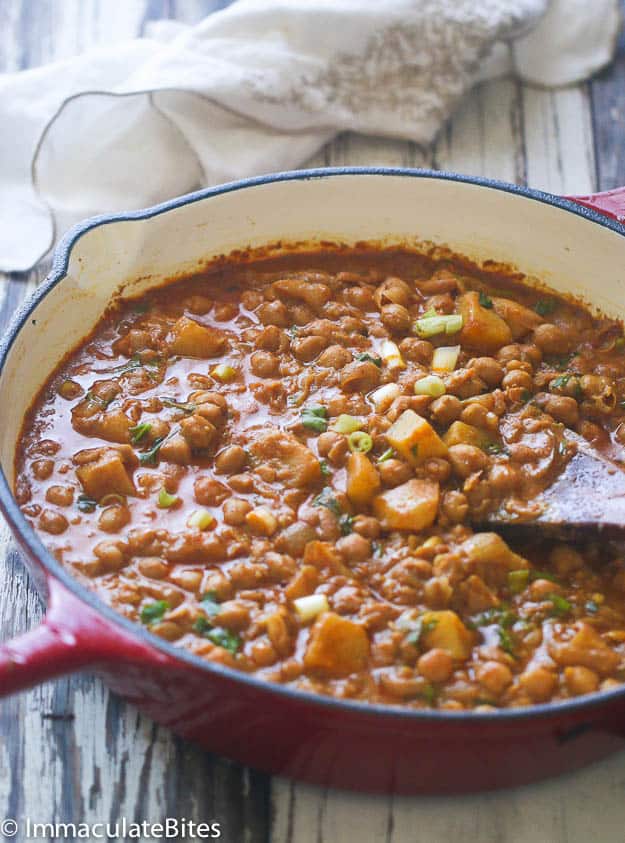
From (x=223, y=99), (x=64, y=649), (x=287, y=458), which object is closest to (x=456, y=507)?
(x=287, y=458)

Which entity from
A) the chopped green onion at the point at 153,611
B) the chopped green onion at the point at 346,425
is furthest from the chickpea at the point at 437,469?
the chopped green onion at the point at 153,611

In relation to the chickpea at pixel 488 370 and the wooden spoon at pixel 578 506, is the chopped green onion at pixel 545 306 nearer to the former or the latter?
the chickpea at pixel 488 370

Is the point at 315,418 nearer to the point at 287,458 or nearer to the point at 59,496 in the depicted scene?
the point at 287,458

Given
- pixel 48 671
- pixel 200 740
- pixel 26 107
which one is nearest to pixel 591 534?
pixel 200 740

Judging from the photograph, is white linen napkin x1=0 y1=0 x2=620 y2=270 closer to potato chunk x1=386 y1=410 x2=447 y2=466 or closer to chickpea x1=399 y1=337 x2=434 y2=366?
chickpea x1=399 y1=337 x2=434 y2=366

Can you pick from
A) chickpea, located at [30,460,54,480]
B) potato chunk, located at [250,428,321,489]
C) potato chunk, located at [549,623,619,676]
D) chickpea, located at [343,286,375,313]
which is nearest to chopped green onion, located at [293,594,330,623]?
potato chunk, located at [250,428,321,489]

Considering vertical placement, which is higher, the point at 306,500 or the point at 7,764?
the point at 306,500

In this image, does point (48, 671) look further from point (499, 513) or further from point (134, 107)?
point (134, 107)
